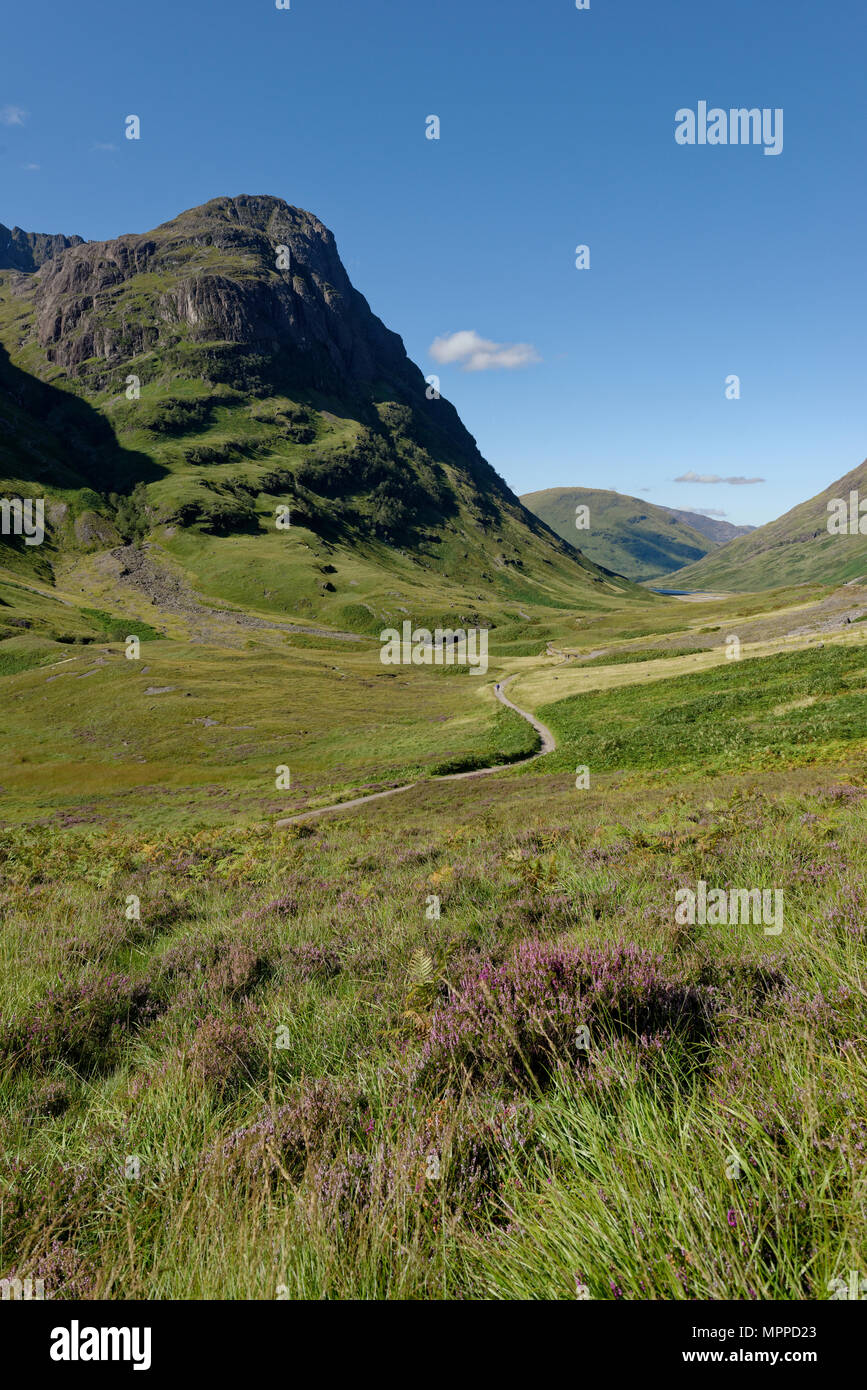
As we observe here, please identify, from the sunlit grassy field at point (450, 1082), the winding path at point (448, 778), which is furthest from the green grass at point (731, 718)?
the sunlit grassy field at point (450, 1082)

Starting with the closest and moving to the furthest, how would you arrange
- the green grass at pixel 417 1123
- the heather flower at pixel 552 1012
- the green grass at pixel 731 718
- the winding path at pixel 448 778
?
the green grass at pixel 417 1123 → the heather flower at pixel 552 1012 → the green grass at pixel 731 718 → the winding path at pixel 448 778

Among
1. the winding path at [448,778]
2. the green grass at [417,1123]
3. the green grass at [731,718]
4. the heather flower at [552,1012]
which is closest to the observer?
the green grass at [417,1123]

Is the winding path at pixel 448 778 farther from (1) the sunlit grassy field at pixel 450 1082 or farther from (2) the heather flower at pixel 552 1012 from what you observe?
(2) the heather flower at pixel 552 1012

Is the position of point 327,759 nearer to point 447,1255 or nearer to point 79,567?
point 447,1255

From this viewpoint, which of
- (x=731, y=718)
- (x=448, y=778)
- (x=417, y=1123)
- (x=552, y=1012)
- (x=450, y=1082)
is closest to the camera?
(x=417, y=1123)

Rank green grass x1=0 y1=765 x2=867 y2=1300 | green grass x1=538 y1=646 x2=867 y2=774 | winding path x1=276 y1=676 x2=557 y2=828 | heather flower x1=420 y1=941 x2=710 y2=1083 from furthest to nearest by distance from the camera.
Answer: winding path x1=276 y1=676 x2=557 y2=828 → green grass x1=538 y1=646 x2=867 y2=774 → heather flower x1=420 y1=941 x2=710 y2=1083 → green grass x1=0 y1=765 x2=867 y2=1300

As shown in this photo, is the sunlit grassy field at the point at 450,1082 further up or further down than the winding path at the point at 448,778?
further up

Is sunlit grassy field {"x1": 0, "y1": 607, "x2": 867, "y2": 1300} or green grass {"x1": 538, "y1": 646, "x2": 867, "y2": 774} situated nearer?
sunlit grassy field {"x1": 0, "y1": 607, "x2": 867, "y2": 1300}

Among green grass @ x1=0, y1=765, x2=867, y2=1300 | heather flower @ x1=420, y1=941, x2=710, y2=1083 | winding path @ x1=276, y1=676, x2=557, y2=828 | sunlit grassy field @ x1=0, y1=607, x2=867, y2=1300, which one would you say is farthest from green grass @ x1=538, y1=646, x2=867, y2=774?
heather flower @ x1=420, y1=941, x2=710, y2=1083

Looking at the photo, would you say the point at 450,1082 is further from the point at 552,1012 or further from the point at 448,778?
the point at 448,778

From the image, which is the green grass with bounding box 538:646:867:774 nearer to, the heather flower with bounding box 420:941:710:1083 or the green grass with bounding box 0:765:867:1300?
the green grass with bounding box 0:765:867:1300

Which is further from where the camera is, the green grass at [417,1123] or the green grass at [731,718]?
the green grass at [731,718]

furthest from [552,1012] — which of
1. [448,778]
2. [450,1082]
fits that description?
[448,778]
